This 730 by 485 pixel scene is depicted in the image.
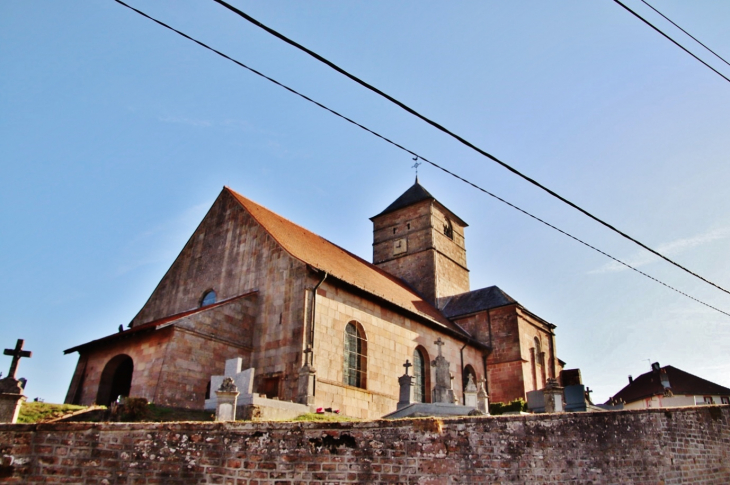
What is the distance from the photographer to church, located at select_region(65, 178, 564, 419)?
596 inches

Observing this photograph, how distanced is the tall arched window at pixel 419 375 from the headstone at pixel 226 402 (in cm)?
997

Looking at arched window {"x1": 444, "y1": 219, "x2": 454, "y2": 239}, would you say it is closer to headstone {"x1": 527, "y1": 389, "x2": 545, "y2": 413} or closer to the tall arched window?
the tall arched window

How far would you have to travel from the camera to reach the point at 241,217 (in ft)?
63.7

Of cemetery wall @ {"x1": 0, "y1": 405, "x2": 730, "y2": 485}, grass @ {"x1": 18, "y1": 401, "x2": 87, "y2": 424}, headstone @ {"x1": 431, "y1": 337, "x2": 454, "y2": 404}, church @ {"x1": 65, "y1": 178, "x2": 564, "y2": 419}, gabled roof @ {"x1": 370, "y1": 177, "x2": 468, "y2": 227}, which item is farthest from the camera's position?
gabled roof @ {"x1": 370, "y1": 177, "x2": 468, "y2": 227}

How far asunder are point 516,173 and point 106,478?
594 cm

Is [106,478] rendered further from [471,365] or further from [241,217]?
[471,365]

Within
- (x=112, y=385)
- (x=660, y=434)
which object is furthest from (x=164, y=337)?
(x=660, y=434)

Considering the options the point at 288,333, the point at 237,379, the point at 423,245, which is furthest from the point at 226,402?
the point at 423,245

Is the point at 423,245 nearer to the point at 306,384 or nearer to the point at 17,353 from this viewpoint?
the point at 306,384

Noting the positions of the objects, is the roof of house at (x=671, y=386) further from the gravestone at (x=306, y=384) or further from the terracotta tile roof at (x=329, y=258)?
the gravestone at (x=306, y=384)

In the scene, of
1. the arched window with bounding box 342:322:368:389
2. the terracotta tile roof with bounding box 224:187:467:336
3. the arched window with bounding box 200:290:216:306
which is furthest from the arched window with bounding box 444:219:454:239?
the arched window with bounding box 200:290:216:306

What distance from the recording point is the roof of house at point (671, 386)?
36844 millimetres

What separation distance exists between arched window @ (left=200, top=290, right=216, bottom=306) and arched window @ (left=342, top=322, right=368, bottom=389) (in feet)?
16.6

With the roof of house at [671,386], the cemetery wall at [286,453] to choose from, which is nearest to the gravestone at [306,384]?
the cemetery wall at [286,453]
